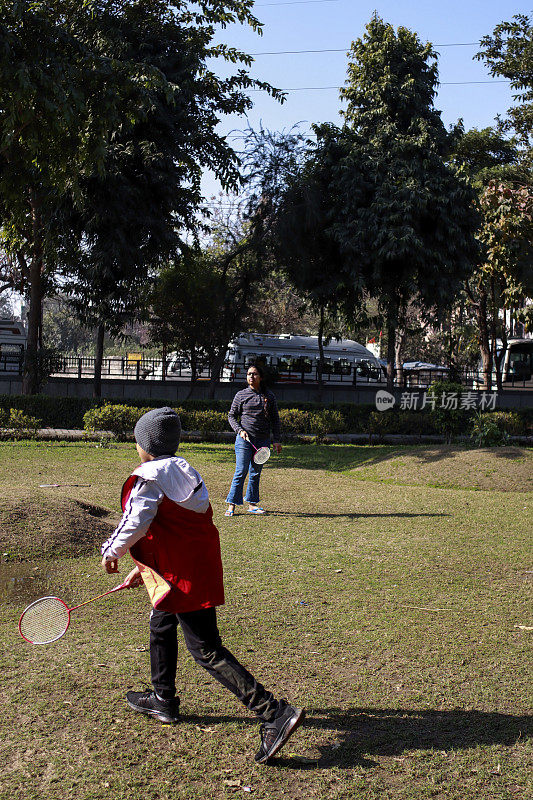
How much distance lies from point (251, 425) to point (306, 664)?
15.1 feet

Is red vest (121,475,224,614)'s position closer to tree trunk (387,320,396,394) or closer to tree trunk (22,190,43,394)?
tree trunk (22,190,43,394)

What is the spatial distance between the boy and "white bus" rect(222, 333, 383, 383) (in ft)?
76.5

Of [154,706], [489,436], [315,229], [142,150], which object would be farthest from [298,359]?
[154,706]

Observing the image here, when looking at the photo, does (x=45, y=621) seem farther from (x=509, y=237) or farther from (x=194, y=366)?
(x=194, y=366)

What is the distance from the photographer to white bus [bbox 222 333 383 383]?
95.1ft

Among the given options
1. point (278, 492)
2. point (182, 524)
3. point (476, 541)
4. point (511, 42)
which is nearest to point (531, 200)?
point (511, 42)

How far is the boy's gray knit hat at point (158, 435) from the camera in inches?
139

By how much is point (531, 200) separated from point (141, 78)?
1674 centimetres

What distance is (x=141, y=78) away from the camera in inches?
383

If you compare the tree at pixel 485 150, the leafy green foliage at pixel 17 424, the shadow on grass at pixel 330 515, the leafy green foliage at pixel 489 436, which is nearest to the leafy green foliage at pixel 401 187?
the tree at pixel 485 150

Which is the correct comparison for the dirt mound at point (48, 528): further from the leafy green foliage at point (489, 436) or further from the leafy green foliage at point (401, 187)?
the leafy green foliage at point (401, 187)

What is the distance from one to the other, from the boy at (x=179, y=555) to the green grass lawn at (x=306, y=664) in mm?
267

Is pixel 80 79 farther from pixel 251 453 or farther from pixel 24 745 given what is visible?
pixel 24 745

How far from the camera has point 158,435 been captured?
3.52 metres
